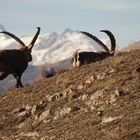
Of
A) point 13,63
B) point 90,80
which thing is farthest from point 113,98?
point 13,63

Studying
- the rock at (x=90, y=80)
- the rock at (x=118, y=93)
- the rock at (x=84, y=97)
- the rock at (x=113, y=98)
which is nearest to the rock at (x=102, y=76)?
the rock at (x=90, y=80)

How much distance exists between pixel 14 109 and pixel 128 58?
5.20 metres

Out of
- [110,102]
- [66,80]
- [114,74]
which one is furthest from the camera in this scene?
[66,80]

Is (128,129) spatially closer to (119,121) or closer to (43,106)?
(119,121)

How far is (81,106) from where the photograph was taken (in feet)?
62.0

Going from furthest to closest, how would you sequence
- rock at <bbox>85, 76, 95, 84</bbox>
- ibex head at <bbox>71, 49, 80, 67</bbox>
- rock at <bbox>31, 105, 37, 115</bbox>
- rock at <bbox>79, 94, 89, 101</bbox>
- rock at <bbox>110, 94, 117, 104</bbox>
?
ibex head at <bbox>71, 49, 80, 67</bbox>, rock at <bbox>85, 76, 95, 84</bbox>, rock at <bbox>31, 105, 37, 115</bbox>, rock at <bbox>79, 94, 89, 101</bbox>, rock at <bbox>110, 94, 117, 104</bbox>

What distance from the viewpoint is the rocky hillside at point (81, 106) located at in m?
16.2

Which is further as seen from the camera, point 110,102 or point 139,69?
point 139,69

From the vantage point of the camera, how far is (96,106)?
1842 cm

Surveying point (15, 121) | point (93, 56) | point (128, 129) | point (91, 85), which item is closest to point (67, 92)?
point (91, 85)

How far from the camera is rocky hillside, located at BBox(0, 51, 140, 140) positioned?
16.2m

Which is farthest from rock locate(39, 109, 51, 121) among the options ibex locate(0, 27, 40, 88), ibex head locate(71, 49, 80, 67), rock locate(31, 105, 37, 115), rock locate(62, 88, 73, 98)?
ibex head locate(71, 49, 80, 67)

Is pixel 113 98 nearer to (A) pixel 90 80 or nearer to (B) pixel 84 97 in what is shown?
(B) pixel 84 97

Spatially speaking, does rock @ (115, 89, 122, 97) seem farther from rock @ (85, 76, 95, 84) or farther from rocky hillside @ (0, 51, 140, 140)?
rock @ (85, 76, 95, 84)
